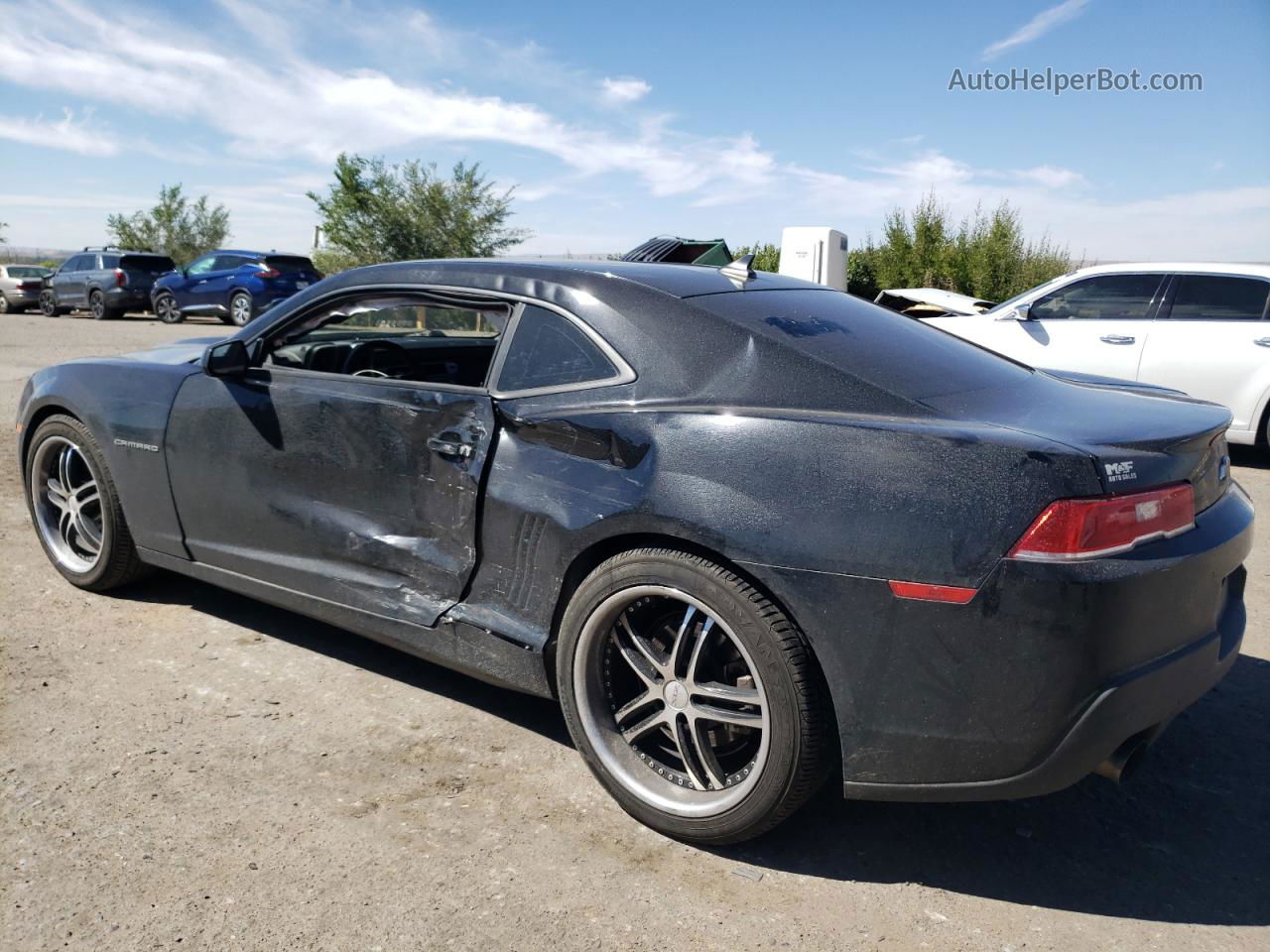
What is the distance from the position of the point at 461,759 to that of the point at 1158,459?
7.00ft

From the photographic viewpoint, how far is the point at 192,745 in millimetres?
3186

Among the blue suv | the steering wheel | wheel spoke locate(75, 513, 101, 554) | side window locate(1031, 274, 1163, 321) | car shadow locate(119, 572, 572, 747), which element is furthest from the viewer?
the blue suv

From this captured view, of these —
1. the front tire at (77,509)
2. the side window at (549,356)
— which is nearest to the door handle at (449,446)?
the side window at (549,356)

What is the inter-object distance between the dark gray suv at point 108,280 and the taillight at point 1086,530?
87.3 ft

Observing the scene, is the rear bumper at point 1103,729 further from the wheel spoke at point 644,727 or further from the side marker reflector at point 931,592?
the wheel spoke at point 644,727

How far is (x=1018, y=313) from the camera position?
30.3 ft

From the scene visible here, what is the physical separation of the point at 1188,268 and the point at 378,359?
7.34m

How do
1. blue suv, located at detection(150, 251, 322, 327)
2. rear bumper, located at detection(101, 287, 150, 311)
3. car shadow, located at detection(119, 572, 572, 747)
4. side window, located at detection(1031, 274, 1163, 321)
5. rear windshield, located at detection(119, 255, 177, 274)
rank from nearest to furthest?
car shadow, located at detection(119, 572, 572, 747) → side window, located at detection(1031, 274, 1163, 321) → blue suv, located at detection(150, 251, 322, 327) → rear bumper, located at detection(101, 287, 150, 311) → rear windshield, located at detection(119, 255, 177, 274)

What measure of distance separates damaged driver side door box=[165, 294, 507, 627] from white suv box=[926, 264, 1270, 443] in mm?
6398

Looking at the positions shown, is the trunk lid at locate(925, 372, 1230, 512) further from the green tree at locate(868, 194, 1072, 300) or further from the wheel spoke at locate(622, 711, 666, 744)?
the green tree at locate(868, 194, 1072, 300)

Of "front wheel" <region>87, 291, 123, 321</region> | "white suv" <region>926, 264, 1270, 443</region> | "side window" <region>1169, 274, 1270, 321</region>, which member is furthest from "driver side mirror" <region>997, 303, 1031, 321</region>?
"front wheel" <region>87, 291, 123, 321</region>

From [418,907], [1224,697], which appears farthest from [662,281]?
[1224,697]

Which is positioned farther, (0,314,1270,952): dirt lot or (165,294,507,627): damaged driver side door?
(165,294,507,627): damaged driver side door

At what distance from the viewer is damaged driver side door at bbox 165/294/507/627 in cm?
316
